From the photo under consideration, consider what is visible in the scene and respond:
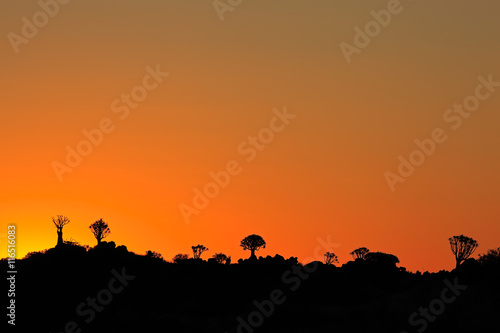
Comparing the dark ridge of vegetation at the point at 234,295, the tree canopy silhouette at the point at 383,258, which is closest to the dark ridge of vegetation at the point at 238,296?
the dark ridge of vegetation at the point at 234,295

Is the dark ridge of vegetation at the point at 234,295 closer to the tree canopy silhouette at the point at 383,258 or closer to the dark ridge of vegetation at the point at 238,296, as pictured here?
the dark ridge of vegetation at the point at 238,296

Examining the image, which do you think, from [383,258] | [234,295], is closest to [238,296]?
[234,295]

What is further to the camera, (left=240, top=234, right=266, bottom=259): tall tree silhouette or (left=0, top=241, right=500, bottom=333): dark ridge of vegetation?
(left=240, top=234, right=266, bottom=259): tall tree silhouette

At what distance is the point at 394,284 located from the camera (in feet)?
404

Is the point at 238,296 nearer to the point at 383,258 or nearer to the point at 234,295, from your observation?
the point at 234,295

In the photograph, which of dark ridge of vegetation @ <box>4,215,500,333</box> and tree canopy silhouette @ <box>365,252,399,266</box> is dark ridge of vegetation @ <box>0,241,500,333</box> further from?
tree canopy silhouette @ <box>365,252,399,266</box>

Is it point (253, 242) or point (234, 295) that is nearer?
point (234, 295)

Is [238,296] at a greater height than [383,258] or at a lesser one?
lesser

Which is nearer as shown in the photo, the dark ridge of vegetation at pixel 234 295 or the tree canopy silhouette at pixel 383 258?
the dark ridge of vegetation at pixel 234 295

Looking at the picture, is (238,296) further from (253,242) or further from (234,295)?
(253,242)

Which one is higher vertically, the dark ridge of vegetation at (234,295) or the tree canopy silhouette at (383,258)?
the tree canopy silhouette at (383,258)

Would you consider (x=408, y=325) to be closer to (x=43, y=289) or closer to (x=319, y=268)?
(x=319, y=268)

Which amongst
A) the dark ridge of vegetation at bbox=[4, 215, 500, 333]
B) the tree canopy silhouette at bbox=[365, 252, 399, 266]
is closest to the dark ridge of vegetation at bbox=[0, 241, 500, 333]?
the dark ridge of vegetation at bbox=[4, 215, 500, 333]

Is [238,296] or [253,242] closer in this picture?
[238,296]
